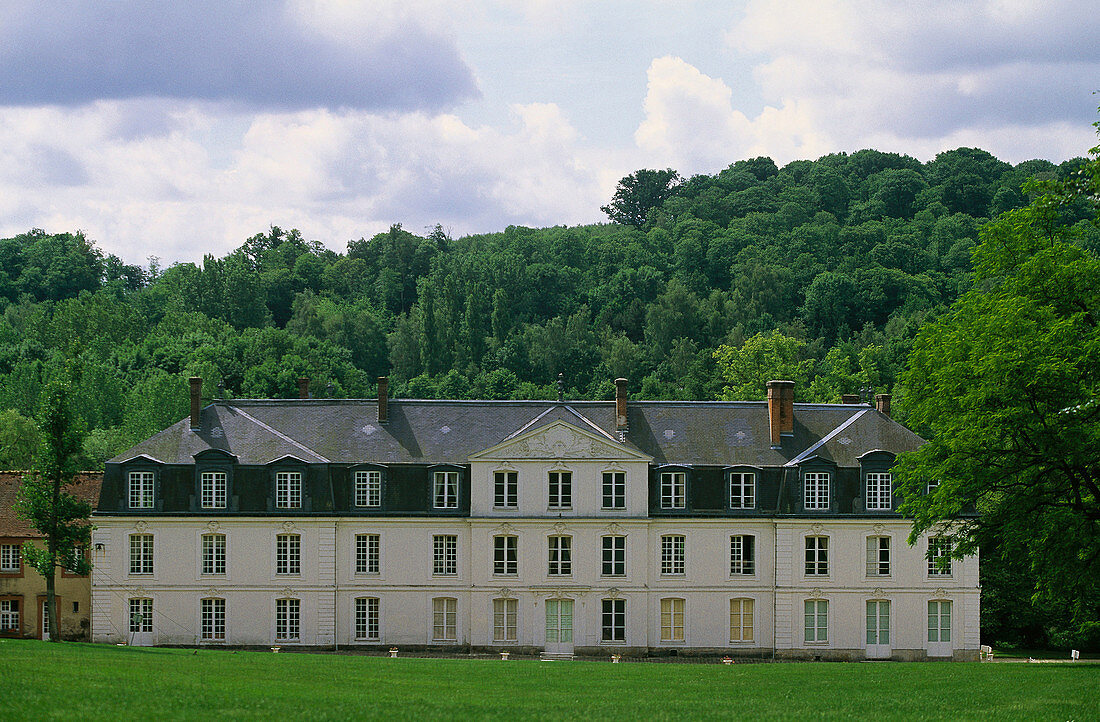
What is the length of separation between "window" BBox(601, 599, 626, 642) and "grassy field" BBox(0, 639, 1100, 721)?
12.1 m

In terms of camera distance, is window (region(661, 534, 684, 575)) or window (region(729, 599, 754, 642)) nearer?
window (region(729, 599, 754, 642))

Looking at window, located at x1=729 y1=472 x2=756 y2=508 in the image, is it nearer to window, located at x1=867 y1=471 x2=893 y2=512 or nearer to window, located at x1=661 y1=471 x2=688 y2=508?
window, located at x1=661 y1=471 x2=688 y2=508

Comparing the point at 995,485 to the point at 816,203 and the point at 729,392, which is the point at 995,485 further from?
the point at 816,203

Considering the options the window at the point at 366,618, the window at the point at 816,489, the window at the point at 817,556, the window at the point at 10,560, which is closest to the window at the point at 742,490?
the window at the point at 816,489

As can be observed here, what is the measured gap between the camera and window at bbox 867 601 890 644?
175 ft

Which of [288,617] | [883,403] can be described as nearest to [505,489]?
[288,617]

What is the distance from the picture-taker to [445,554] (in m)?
54.0

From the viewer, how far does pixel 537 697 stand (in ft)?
100

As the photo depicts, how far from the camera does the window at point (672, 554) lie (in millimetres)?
53969

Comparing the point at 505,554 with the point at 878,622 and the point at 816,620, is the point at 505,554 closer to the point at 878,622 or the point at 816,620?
the point at 816,620

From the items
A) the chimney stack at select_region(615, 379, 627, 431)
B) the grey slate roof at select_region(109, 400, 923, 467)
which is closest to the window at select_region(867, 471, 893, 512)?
the grey slate roof at select_region(109, 400, 923, 467)

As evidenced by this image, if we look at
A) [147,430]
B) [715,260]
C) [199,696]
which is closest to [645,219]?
[715,260]

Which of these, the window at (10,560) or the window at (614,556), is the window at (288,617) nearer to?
the window at (10,560)

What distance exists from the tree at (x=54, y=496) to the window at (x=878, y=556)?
2917 cm
